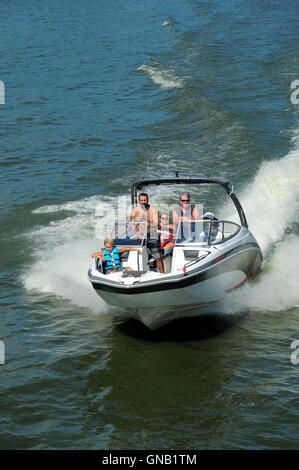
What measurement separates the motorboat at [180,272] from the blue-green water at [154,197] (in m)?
0.52

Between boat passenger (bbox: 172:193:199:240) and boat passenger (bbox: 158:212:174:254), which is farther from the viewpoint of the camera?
boat passenger (bbox: 172:193:199:240)

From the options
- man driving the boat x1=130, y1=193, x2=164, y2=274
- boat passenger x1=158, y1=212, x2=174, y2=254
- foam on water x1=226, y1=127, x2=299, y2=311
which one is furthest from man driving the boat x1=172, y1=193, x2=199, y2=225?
foam on water x1=226, y1=127, x2=299, y2=311

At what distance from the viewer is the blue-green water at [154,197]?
8406 mm

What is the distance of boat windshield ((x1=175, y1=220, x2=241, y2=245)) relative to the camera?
10922 millimetres

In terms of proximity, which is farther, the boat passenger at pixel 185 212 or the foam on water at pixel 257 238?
the foam on water at pixel 257 238

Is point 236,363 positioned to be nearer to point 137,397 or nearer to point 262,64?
point 137,397

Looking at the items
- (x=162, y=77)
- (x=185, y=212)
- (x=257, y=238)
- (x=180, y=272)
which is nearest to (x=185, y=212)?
(x=185, y=212)

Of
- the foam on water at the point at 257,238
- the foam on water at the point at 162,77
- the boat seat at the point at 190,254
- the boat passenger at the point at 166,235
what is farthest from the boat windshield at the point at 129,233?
the foam on water at the point at 162,77

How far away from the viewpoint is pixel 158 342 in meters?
10.5

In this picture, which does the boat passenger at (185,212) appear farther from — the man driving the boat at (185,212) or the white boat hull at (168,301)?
the white boat hull at (168,301)

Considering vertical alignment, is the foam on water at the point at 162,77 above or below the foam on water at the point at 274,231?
above

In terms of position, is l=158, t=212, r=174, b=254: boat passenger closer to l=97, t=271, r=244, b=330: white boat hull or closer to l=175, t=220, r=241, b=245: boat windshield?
l=175, t=220, r=241, b=245: boat windshield

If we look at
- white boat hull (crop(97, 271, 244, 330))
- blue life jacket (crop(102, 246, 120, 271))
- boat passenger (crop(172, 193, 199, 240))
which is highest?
boat passenger (crop(172, 193, 199, 240))

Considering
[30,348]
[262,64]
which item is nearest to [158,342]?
[30,348]
